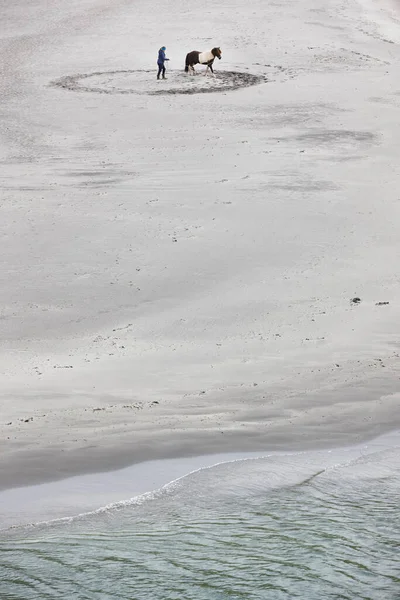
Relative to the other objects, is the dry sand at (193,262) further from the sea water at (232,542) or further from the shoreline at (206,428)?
the sea water at (232,542)

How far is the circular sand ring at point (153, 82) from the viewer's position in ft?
81.8

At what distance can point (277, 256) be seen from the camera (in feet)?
46.4

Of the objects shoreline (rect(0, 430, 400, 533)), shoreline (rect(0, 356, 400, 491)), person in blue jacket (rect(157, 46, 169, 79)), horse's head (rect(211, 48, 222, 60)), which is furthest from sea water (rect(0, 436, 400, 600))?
horse's head (rect(211, 48, 222, 60))

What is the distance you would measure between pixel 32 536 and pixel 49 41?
25.3 meters

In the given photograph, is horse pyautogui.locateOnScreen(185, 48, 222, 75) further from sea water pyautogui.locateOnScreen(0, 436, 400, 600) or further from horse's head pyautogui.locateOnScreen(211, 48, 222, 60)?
sea water pyautogui.locateOnScreen(0, 436, 400, 600)

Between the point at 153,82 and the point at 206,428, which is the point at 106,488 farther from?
the point at 153,82

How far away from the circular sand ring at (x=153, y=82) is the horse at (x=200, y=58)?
22cm

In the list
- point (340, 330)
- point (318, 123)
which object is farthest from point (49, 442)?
point (318, 123)

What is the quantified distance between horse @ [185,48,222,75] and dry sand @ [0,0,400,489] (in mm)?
481

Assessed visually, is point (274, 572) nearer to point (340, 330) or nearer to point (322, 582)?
point (322, 582)

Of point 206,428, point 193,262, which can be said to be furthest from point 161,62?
point 206,428

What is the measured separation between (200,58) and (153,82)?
163 cm

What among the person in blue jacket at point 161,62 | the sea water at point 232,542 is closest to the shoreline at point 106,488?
the sea water at point 232,542

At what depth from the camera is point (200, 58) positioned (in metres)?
26.9
